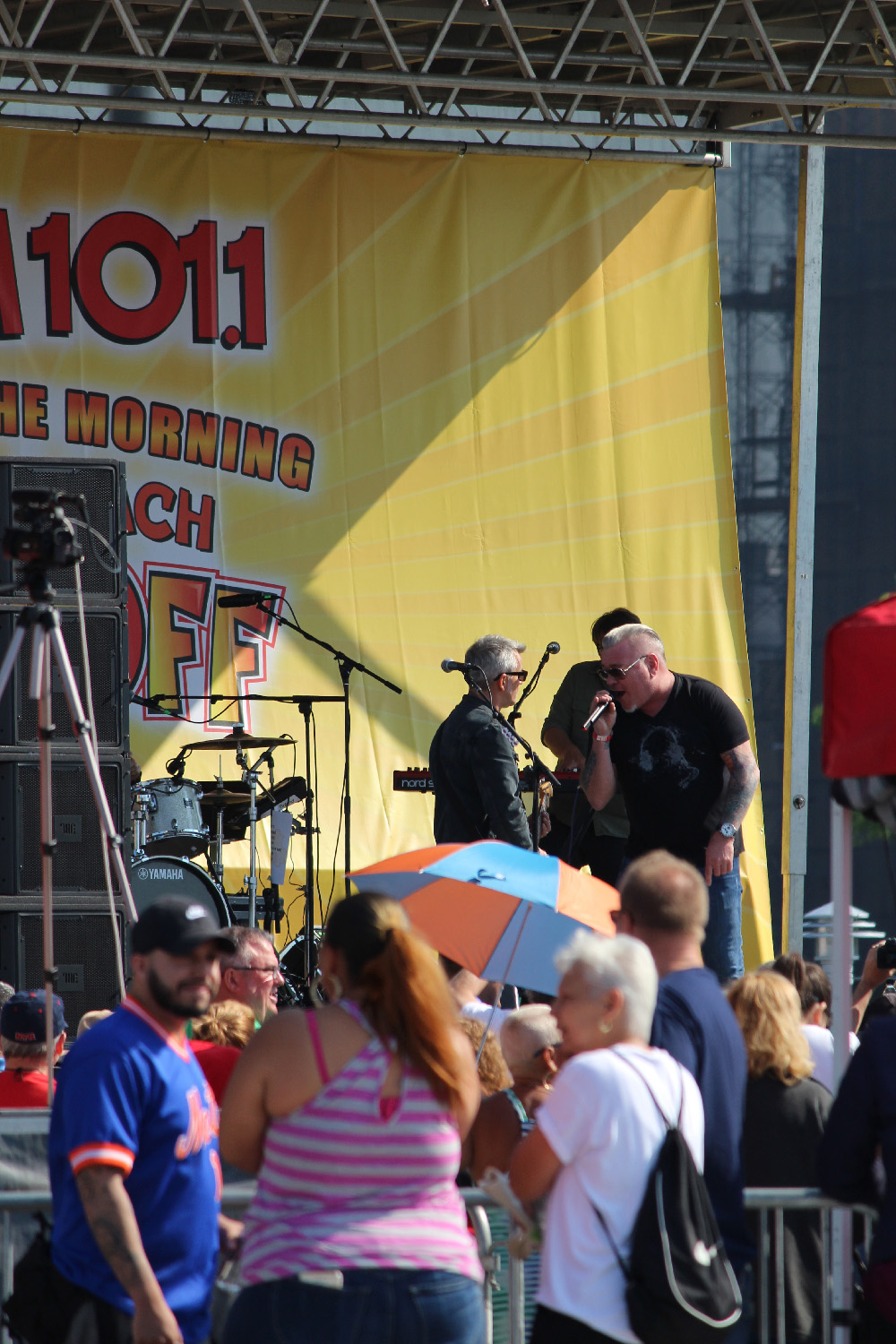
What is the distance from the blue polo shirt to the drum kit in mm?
5201

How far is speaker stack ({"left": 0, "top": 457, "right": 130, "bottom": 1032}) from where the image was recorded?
225 inches

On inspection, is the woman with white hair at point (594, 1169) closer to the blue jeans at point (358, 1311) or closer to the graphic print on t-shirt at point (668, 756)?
the blue jeans at point (358, 1311)

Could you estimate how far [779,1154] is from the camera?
11.2 ft

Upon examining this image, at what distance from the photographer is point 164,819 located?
820 centimetres

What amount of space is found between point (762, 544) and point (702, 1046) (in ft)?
84.5

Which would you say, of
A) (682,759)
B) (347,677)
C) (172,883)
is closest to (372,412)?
(347,677)

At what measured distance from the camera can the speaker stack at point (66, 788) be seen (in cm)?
570

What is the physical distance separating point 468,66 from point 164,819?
439 centimetres

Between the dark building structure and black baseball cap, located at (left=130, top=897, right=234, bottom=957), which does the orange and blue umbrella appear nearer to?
black baseball cap, located at (left=130, top=897, right=234, bottom=957)

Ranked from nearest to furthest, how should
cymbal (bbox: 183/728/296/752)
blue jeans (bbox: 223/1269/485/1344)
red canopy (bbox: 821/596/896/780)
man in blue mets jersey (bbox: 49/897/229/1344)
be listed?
blue jeans (bbox: 223/1269/485/1344)
man in blue mets jersey (bbox: 49/897/229/1344)
red canopy (bbox: 821/596/896/780)
cymbal (bbox: 183/728/296/752)

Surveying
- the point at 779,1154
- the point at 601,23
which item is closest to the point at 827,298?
the point at 601,23

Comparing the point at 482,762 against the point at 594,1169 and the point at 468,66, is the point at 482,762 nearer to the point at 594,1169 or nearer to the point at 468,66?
the point at 594,1169

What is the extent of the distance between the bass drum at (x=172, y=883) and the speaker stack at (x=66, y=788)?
173cm

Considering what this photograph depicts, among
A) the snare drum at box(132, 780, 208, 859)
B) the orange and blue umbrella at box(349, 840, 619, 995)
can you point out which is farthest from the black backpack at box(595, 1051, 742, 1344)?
the snare drum at box(132, 780, 208, 859)
